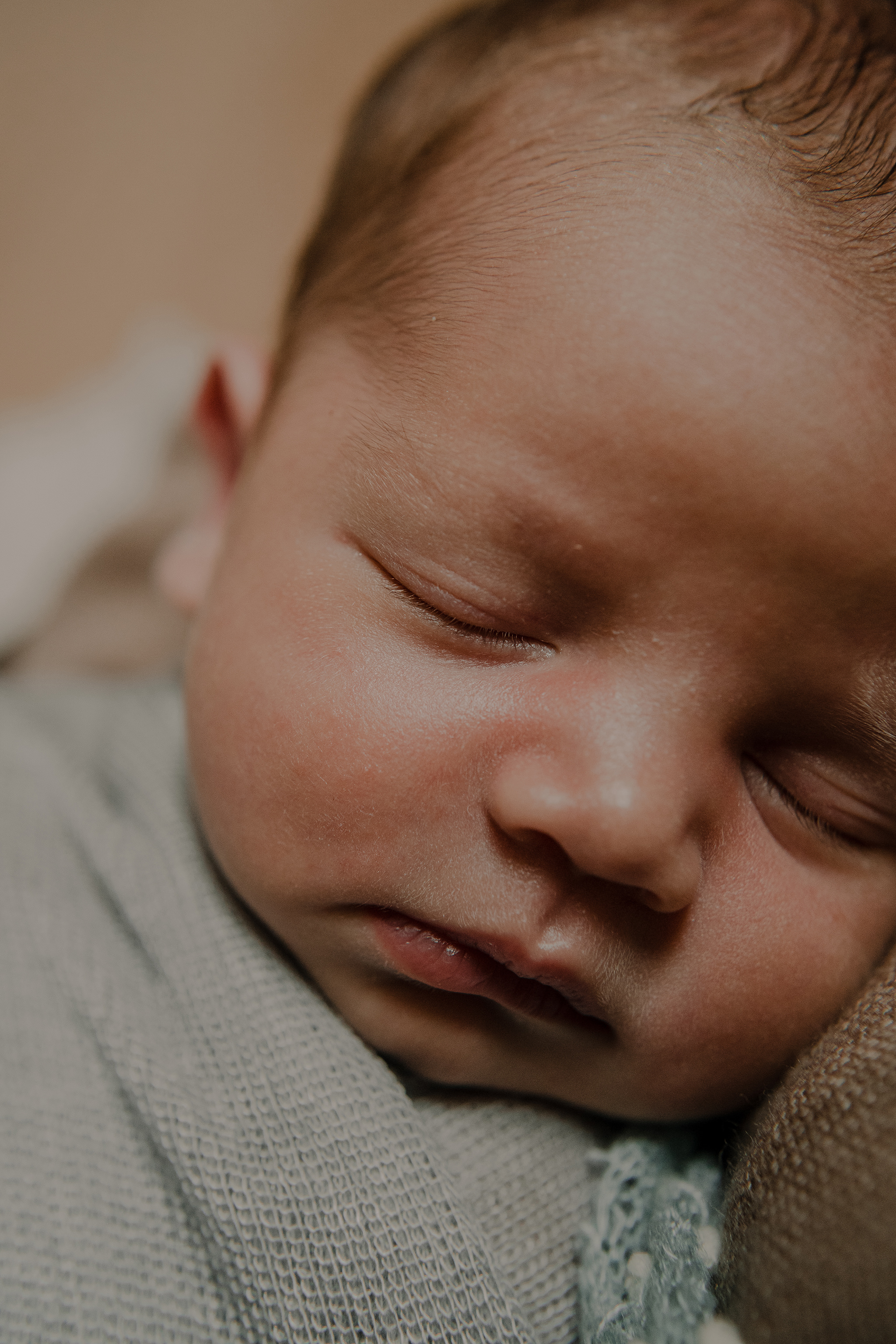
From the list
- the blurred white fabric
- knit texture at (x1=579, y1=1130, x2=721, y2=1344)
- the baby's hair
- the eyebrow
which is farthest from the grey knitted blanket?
the blurred white fabric

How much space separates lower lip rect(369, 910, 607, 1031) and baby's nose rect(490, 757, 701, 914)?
0.10m

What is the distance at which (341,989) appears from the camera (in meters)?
0.70

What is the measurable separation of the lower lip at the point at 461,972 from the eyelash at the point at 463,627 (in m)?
0.18

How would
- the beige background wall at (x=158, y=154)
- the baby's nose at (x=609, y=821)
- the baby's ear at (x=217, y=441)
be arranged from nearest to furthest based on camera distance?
the baby's nose at (x=609, y=821) < the baby's ear at (x=217, y=441) < the beige background wall at (x=158, y=154)

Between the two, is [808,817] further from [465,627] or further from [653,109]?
[653,109]

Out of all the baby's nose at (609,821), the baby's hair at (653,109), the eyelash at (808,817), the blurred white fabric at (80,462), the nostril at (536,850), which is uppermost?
the baby's hair at (653,109)

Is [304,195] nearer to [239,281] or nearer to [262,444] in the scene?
[239,281]

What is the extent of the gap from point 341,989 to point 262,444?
1.34ft

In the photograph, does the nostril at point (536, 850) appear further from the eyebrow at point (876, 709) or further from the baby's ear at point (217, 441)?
the baby's ear at point (217, 441)

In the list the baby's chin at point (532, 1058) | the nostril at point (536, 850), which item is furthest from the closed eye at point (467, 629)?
the baby's chin at point (532, 1058)

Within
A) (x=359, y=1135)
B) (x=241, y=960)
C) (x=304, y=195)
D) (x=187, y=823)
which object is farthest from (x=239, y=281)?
(x=359, y=1135)

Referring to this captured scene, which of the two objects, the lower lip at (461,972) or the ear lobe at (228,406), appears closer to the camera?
the lower lip at (461,972)

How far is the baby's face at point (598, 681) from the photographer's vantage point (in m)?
0.58

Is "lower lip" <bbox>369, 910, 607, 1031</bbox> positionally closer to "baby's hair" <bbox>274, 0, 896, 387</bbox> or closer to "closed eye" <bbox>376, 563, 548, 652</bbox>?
"closed eye" <bbox>376, 563, 548, 652</bbox>
